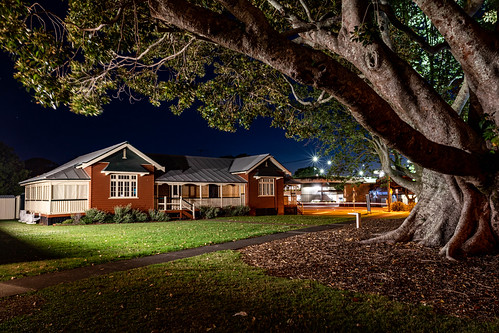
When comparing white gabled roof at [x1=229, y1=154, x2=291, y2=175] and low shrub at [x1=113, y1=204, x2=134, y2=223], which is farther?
white gabled roof at [x1=229, y1=154, x2=291, y2=175]

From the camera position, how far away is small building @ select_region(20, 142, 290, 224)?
23188 mm

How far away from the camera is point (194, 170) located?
30.8 m

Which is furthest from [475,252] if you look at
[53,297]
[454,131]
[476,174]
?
[53,297]

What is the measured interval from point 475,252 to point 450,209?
152cm

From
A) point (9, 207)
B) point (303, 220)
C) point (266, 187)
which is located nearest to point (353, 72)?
point (303, 220)

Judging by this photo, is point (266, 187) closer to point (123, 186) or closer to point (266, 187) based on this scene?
point (266, 187)

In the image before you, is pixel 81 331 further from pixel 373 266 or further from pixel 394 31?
pixel 394 31

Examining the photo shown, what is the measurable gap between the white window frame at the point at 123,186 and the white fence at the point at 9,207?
12373mm

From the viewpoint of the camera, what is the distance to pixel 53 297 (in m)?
5.50

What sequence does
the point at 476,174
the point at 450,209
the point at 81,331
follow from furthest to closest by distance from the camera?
the point at 450,209 < the point at 476,174 < the point at 81,331

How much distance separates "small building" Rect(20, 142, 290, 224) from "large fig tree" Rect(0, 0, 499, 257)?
47.6ft

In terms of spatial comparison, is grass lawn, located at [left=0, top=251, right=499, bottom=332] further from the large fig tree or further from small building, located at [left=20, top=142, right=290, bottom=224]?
small building, located at [left=20, top=142, right=290, bottom=224]

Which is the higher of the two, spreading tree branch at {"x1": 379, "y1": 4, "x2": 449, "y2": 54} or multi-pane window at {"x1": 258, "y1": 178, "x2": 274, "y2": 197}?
spreading tree branch at {"x1": 379, "y1": 4, "x2": 449, "y2": 54}

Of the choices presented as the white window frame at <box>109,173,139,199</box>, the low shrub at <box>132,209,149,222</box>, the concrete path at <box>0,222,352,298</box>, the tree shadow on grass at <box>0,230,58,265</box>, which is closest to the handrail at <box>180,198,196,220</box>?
the low shrub at <box>132,209,149,222</box>
